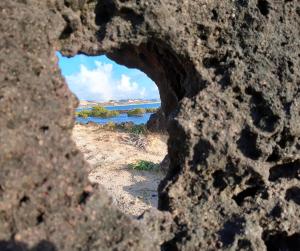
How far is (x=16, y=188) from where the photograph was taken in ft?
7.77

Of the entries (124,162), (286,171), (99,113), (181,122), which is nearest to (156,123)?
(124,162)

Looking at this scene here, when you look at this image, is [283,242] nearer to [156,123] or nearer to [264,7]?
[264,7]

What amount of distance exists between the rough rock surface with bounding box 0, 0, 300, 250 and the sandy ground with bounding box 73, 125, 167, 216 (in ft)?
13.0

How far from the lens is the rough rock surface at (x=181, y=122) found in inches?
96.4

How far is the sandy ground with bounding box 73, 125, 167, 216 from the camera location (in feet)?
26.3

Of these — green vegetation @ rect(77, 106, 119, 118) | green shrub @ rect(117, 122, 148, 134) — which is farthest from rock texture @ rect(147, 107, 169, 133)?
green vegetation @ rect(77, 106, 119, 118)

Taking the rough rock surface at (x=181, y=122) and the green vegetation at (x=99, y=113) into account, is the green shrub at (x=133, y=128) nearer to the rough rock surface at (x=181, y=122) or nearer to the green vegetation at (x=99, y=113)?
the rough rock surface at (x=181, y=122)

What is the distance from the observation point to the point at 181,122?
2.99m

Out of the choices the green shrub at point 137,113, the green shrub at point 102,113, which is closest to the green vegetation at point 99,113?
the green shrub at point 102,113

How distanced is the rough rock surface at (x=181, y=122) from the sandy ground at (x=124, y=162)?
396 cm

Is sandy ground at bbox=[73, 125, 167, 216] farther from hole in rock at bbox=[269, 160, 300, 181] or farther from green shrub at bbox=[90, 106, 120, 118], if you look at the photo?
green shrub at bbox=[90, 106, 120, 118]

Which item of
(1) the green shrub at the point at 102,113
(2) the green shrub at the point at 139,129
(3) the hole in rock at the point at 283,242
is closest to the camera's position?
(3) the hole in rock at the point at 283,242

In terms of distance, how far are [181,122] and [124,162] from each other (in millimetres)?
8363

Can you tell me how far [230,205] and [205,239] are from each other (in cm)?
33
